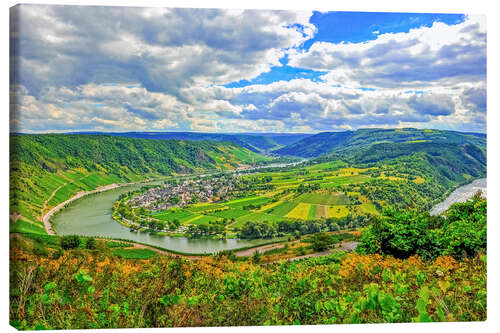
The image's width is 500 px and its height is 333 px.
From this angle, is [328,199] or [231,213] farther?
[231,213]

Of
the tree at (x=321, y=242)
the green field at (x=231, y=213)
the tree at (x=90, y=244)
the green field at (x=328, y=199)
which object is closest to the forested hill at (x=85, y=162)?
the tree at (x=90, y=244)

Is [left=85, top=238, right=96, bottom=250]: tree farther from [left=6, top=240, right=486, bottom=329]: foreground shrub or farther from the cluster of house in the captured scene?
the cluster of house

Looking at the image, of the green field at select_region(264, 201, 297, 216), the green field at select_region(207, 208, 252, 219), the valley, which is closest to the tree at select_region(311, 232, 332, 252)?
the valley

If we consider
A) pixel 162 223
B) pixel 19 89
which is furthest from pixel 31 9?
pixel 162 223

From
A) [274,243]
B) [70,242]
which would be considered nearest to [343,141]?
[274,243]

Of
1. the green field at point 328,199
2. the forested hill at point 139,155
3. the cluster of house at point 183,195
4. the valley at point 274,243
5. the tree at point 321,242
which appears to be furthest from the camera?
the forested hill at point 139,155

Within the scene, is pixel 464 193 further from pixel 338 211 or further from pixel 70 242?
pixel 70 242

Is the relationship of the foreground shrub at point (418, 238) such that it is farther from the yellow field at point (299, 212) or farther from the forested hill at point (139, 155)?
the forested hill at point (139, 155)
